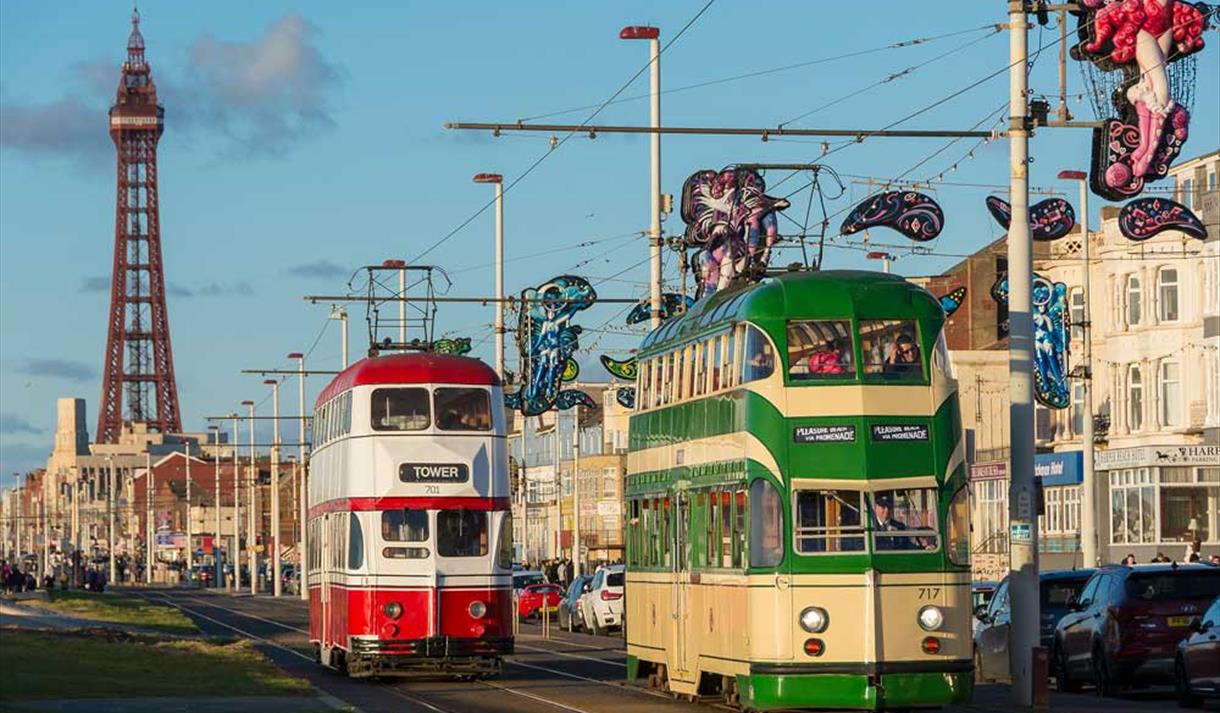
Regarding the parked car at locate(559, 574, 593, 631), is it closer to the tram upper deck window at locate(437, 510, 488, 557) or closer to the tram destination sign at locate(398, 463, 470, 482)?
the tram upper deck window at locate(437, 510, 488, 557)

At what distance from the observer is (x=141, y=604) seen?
8750 cm

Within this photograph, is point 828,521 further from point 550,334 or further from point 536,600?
point 536,600

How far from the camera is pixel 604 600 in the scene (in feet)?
187

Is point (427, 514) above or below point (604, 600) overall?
above

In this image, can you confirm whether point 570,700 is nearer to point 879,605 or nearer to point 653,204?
point 879,605

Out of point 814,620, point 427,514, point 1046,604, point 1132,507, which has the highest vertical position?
point 1132,507

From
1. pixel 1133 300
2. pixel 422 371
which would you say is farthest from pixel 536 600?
pixel 422 371

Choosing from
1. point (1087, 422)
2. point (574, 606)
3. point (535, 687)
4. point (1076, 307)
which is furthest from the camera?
point (1076, 307)

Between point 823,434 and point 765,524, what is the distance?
3.50ft

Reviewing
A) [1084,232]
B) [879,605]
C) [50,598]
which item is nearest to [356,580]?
[879,605]

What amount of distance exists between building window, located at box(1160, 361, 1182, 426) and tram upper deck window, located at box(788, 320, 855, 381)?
46.9 meters

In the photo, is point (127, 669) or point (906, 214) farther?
point (906, 214)

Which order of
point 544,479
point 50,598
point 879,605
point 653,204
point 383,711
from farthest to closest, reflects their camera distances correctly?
point 544,479 → point 50,598 → point 653,204 → point 383,711 → point 879,605

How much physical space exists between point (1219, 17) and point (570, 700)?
14.3 meters
